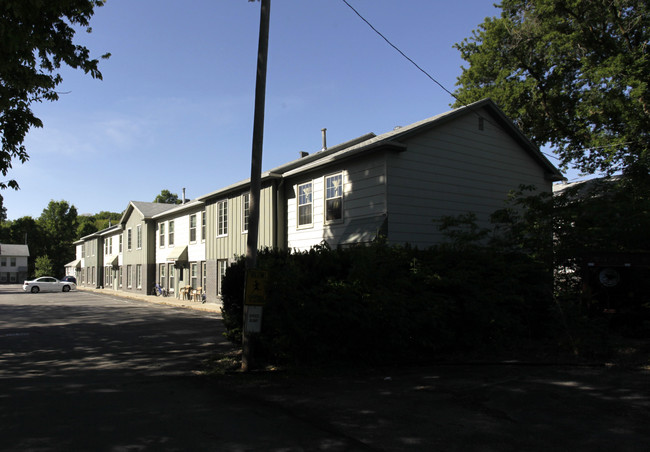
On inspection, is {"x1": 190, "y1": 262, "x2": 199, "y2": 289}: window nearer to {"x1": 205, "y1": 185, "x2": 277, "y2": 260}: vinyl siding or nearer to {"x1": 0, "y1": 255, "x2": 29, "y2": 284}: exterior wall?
{"x1": 205, "y1": 185, "x2": 277, "y2": 260}: vinyl siding

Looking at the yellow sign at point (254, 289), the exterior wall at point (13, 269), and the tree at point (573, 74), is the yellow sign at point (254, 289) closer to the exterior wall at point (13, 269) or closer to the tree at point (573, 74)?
the tree at point (573, 74)

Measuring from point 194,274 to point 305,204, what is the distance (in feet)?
45.7

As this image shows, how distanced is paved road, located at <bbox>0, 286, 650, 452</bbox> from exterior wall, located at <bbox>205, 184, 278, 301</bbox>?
9951 mm

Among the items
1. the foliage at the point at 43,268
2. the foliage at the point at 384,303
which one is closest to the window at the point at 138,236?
the foliage at the point at 384,303

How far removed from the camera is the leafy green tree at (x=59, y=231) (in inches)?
3698

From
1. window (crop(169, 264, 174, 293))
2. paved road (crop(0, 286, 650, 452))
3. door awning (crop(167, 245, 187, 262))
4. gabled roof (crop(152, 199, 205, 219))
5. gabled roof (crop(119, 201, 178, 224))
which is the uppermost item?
gabled roof (crop(119, 201, 178, 224))

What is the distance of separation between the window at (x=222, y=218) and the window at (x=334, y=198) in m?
8.14

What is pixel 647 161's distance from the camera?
58.1 feet

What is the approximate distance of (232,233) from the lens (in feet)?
74.0

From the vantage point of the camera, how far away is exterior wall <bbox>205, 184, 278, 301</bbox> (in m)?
19.3

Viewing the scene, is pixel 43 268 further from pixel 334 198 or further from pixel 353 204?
pixel 353 204

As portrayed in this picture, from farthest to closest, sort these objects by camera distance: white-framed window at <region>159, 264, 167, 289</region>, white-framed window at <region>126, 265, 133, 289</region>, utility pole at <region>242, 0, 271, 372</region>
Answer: white-framed window at <region>126, 265, 133, 289</region> < white-framed window at <region>159, 264, 167, 289</region> < utility pole at <region>242, 0, 271, 372</region>

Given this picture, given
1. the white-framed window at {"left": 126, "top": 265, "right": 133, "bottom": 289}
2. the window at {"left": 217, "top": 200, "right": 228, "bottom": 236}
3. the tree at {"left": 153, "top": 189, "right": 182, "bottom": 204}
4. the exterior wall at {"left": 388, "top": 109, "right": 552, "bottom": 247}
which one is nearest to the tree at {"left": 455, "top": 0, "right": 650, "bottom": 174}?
the exterior wall at {"left": 388, "top": 109, "right": 552, "bottom": 247}

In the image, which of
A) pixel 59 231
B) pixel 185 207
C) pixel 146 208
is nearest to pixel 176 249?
pixel 185 207
